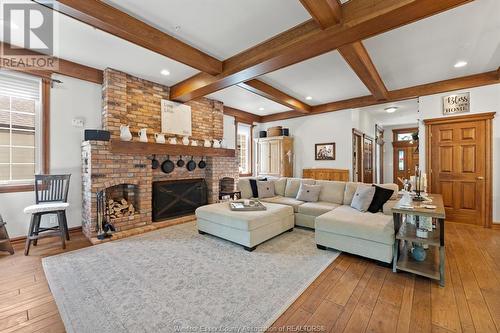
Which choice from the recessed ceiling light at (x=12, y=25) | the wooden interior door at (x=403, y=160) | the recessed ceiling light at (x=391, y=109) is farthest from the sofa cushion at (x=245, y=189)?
the wooden interior door at (x=403, y=160)

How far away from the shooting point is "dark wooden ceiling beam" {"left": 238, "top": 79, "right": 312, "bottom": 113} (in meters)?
4.15

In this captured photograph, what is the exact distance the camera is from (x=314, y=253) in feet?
9.58

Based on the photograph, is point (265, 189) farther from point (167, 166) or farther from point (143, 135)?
point (143, 135)

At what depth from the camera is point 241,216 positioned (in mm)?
3160

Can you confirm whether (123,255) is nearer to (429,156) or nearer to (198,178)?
(198,178)

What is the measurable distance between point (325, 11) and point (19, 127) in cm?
456

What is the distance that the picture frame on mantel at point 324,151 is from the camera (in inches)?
238

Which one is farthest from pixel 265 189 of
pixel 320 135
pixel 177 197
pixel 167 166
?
pixel 320 135

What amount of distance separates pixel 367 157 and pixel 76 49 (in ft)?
24.2

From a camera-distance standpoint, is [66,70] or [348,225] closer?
[348,225]

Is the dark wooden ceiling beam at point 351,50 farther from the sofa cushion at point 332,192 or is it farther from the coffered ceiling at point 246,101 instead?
the coffered ceiling at point 246,101

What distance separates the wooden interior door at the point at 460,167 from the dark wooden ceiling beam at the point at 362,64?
5.40 feet

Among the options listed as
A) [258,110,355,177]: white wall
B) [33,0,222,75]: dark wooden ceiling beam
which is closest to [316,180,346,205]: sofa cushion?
[258,110,355,177]: white wall

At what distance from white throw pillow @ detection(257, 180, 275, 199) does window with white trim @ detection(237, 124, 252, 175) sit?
7.65ft
